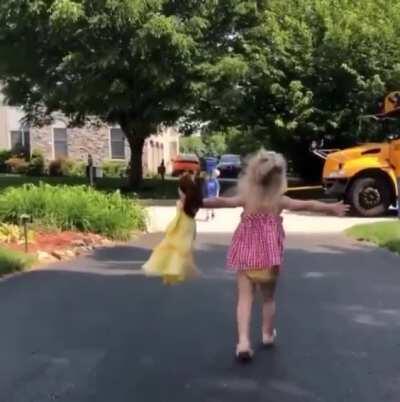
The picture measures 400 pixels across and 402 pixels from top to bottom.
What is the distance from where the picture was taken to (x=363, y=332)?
22.8 ft

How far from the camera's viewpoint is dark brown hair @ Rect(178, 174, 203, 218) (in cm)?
619

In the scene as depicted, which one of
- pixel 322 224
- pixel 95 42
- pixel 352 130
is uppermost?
pixel 95 42

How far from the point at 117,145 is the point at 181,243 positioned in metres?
42.3

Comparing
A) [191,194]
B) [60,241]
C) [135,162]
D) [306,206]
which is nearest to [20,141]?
[135,162]

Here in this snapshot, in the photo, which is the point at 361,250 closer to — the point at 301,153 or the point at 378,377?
the point at 378,377

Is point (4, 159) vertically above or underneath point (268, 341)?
above

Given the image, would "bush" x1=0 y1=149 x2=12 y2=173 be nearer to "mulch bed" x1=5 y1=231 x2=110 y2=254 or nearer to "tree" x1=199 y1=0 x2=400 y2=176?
"tree" x1=199 y1=0 x2=400 y2=176

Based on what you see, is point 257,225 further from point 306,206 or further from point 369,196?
point 369,196

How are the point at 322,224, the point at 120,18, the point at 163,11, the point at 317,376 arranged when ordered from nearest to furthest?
1. the point at 317,376
2. the point at 322,224
3. the point at 120,18
4. the point at 163,11

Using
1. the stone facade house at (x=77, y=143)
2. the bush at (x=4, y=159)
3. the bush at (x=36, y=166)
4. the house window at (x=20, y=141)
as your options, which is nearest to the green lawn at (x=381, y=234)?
the bush at (x=36, y=166)

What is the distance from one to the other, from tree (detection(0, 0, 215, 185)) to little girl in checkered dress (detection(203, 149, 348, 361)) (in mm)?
18941

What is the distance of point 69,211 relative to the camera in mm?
14836

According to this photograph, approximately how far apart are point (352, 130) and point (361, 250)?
49.0ft

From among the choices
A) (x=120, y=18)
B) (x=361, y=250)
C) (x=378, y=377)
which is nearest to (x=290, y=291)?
(x=378, y=377)
